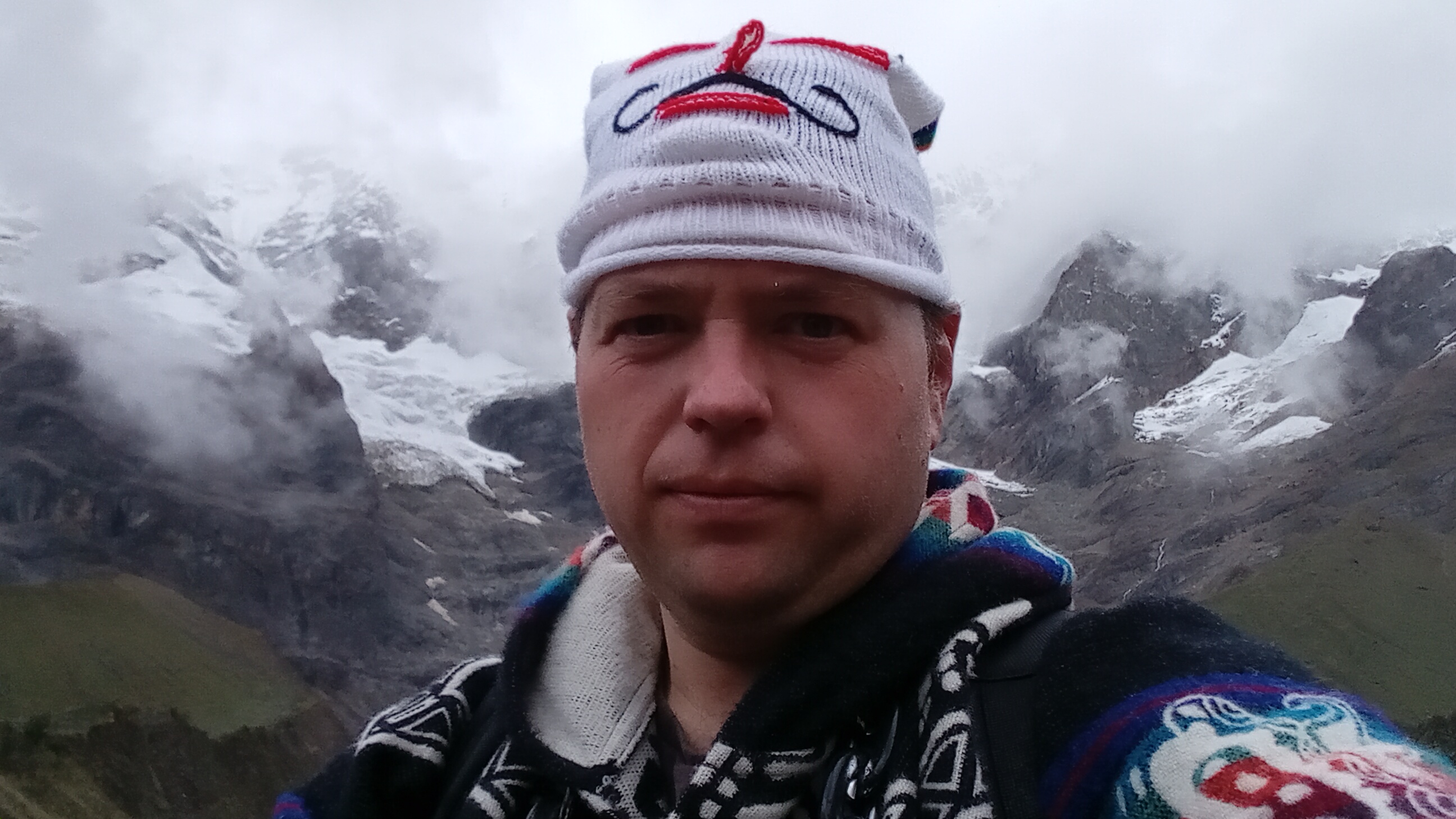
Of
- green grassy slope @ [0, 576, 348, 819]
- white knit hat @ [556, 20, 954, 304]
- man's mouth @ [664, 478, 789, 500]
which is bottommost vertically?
green grassy slope @ [0, 576, 348, 819]

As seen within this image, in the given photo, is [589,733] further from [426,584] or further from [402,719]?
[426,584]

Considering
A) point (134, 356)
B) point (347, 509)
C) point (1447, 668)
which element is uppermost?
point (134, 356)

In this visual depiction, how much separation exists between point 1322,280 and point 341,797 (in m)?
131

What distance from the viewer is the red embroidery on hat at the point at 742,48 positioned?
186 centimetres

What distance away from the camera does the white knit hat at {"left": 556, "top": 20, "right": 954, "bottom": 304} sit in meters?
1.62

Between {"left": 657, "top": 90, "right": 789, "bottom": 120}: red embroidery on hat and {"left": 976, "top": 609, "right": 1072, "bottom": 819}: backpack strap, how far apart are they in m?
1.10

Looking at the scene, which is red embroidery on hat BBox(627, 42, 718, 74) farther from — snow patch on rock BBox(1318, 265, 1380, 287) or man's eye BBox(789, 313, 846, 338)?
snow patch on rock BBox(1318, 265, 1380, 287)

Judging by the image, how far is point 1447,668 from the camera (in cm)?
4747

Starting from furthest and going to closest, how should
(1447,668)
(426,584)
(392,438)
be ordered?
(392,438)
(426,584)
(1447,668)

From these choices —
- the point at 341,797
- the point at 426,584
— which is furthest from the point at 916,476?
the point at 426,584

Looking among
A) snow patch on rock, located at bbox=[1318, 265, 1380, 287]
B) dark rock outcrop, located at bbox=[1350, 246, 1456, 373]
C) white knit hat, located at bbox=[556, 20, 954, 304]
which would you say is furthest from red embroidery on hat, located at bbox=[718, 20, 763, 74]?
snow patch on rock, located at bbox=[1318, 265, 1380, 287]

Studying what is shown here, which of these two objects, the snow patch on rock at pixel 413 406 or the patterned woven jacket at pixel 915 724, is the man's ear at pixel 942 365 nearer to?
the patterned woven jacket at pixel 915 724

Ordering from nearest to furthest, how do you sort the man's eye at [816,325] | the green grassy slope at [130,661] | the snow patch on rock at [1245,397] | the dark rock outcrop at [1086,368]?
the man's eye at [816,325] < the green grassy slope at [130,661] < the snow patch on rock at [1245,397] < the dark rock outcrop at [1086,368]

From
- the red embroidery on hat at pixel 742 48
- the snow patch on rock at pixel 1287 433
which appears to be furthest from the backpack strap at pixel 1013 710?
the snow patch on rock at pixel 1287 433
